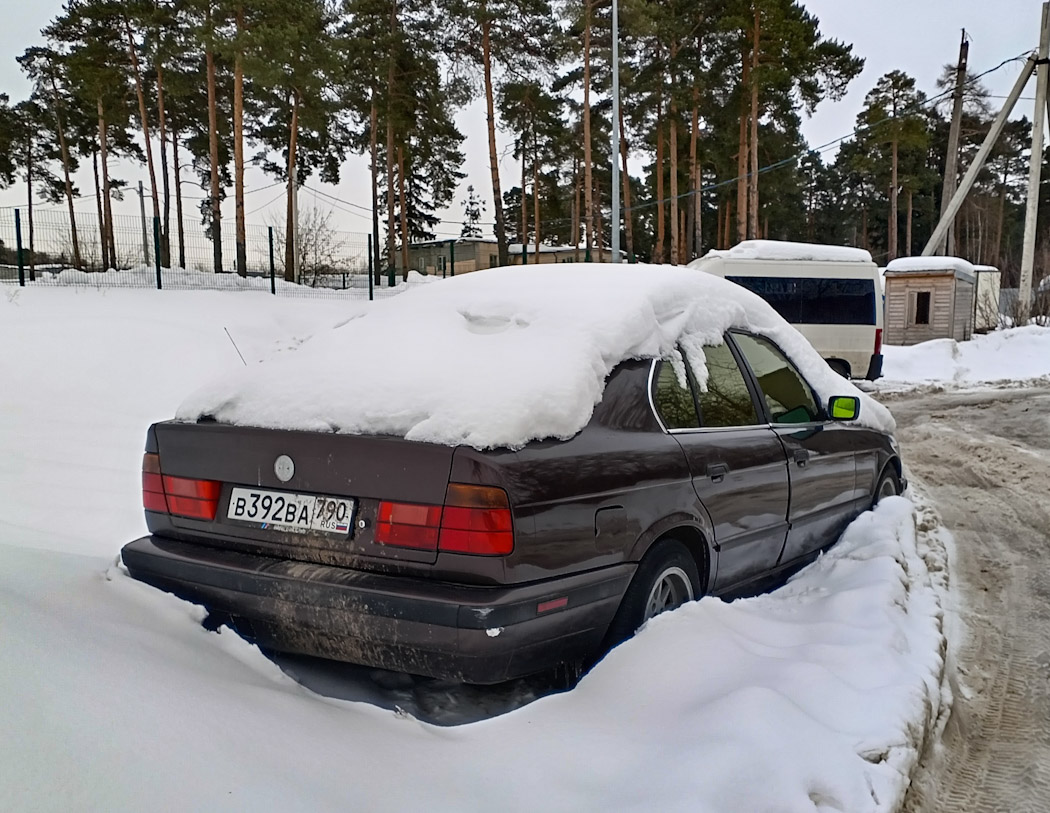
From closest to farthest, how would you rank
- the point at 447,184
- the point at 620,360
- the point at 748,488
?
the point at 620,360, the point at 748,488, the point at 447,184

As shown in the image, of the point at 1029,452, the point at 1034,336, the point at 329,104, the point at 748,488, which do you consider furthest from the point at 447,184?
the point at 748,488

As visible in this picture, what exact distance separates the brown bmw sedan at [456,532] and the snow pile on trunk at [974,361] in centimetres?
1342

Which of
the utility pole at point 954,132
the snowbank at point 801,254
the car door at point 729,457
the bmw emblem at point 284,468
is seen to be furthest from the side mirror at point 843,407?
the utility pole at point 954,132

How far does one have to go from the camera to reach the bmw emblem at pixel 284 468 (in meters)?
2.51

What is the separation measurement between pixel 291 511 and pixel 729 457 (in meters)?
1.78

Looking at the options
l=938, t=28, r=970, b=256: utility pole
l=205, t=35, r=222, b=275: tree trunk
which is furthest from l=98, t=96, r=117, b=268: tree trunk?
l=938, t=28, r=970, b=256: utility pole

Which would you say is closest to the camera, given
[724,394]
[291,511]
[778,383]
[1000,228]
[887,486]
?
[291,511]

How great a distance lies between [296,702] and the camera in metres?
2.24

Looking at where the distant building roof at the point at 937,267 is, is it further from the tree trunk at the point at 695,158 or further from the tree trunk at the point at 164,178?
the tree trunk at the point at 164,178

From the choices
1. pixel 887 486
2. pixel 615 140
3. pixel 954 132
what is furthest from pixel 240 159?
pixel 954 132

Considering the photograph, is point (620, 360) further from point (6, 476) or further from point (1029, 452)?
point (1029, 452)

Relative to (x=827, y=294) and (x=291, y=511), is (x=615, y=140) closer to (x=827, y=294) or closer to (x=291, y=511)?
(x=827, y=294)

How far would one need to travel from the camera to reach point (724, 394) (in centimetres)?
338

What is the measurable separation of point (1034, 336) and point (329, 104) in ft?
76.7
